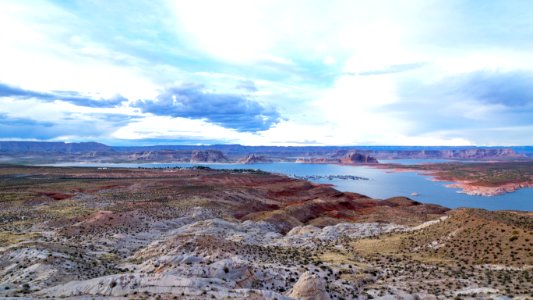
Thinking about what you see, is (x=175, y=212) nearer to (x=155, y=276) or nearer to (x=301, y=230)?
(x=301, y=230)

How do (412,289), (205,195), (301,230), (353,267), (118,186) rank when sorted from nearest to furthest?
(412,289) < (353,267) < (301,230) < (205,195) < (118,186)

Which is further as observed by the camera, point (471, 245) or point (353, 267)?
point (471, 245)

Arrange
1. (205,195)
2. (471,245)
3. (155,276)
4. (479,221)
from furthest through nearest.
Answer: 1. (205,195)
2. (479,221)
3. (471,245)
4. (155,276)

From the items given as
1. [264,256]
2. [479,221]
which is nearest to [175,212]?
[264,256]

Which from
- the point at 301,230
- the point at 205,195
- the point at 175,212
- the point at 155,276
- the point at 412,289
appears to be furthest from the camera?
the point at 205,195

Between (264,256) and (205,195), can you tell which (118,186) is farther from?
(264,256)

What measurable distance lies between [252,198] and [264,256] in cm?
6051

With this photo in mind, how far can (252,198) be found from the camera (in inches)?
3570

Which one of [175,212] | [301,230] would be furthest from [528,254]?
[175,212]

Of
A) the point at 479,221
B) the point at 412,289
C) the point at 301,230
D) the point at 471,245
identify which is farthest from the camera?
the point at 301,230

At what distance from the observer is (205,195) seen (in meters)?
81.4

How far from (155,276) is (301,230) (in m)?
30.6

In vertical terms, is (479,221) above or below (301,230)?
above

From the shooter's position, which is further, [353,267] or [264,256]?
[264,256]
